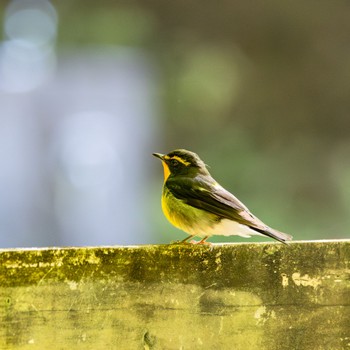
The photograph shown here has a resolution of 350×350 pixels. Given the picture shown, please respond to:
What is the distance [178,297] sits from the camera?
203 centimetres

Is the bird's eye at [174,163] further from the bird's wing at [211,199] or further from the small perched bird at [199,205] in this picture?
the bird's wing at [211,199]

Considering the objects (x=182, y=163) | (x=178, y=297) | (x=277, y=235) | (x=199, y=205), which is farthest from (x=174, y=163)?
(x=178, y=297)

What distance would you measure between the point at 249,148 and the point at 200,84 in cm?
86

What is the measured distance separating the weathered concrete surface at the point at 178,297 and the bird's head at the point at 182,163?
1.01 meters

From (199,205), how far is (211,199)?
2.4 inches

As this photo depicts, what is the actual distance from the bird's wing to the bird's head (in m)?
0.08

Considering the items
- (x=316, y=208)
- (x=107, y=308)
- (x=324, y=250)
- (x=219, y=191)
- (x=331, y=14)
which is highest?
(x=331, y=14)

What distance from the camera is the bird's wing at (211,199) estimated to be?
2.62 m

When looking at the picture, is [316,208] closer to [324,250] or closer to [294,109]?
[294,109]

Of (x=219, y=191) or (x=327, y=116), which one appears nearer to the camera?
(x=219, y=191)

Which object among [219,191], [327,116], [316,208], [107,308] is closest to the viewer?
[107,308]

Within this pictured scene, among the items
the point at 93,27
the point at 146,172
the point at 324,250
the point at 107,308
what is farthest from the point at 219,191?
the point at 93,27

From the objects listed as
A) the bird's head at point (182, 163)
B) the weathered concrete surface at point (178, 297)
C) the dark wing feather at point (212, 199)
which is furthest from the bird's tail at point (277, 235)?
the bird's head at point (182, 163)

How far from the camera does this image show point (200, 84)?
6.87 meters
